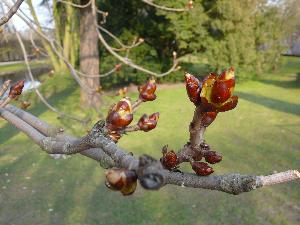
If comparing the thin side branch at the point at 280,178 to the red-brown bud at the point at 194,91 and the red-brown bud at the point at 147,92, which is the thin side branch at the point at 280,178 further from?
the red-brown bud at the point at 147,92

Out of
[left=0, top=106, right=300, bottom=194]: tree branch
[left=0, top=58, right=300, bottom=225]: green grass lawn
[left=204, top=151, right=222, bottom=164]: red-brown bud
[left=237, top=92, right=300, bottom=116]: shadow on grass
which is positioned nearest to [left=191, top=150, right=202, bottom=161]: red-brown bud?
[left=204, top=151, right=222, bottom=164]: red-brown bud

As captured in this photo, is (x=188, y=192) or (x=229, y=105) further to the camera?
(x=188, y=192)

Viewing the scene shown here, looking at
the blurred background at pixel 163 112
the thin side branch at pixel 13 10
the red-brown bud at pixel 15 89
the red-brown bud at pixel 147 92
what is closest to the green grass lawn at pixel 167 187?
the blurred background at pixel 163 112

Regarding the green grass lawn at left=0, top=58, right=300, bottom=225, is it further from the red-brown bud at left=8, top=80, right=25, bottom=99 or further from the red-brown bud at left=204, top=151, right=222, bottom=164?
the red-brown bud at left=204, top=151, right=222, bottom=164

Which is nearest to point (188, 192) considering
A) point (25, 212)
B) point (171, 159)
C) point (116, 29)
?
point (25, 212)

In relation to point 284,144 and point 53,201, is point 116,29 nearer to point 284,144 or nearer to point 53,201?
→ point 284,144

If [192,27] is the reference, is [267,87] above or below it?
below

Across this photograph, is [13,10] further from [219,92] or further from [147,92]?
[219,92]
